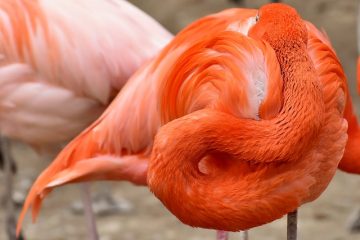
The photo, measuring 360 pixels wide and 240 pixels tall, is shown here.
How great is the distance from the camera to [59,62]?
3279 millimetres

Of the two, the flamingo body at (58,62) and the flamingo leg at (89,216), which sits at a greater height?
the flamingo body at (58,62)

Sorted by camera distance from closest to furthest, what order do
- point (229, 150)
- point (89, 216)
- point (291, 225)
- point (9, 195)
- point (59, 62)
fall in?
point (229, 150) → point (291, 225) → point (59, 62) → point (89, 216) → point (9, 195)

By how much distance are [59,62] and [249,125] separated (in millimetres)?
1210

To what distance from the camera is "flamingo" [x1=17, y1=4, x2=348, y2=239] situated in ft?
7.34

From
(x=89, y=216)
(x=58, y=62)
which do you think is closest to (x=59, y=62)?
(x=58, y=62)

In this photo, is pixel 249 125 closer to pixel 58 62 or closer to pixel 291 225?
pixel 291 225

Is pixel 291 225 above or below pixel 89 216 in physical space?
above

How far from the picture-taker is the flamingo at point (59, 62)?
129 inches

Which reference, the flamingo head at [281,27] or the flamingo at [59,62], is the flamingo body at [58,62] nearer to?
the flamingo at [59,62]

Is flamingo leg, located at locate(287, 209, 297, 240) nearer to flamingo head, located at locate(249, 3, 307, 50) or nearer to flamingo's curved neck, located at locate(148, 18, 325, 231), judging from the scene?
flamingo's curved neck, located at locate(148, 18, 325, 231)

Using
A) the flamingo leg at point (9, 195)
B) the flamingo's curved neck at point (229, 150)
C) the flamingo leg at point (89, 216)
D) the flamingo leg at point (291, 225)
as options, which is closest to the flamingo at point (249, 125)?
the flamingo's curved neck at point (229, 150)

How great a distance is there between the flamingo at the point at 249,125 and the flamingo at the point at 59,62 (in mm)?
655

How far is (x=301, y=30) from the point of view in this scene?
7.72ft

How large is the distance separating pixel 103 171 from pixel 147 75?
35cm
